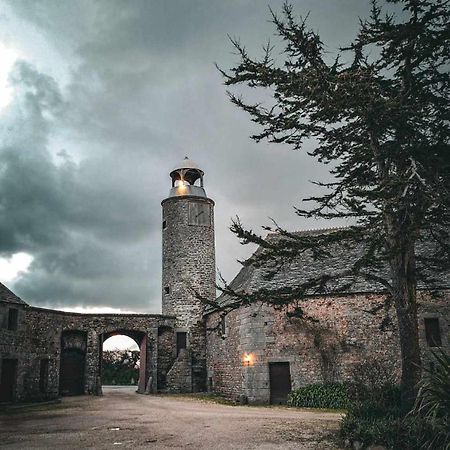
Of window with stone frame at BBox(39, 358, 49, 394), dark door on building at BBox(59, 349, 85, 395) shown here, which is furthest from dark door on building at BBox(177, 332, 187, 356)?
window with stone frame at BBox(39, 358, 49, 394)

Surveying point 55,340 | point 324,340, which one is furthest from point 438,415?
point 55,340

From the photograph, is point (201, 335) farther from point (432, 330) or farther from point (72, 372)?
point (432, 330)

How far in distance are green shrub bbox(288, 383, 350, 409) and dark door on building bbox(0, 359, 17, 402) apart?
11984 millimetres

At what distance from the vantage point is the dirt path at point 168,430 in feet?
27.5

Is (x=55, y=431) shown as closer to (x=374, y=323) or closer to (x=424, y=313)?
(x=374, y=323)

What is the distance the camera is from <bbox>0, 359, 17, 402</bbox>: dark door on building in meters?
18.5

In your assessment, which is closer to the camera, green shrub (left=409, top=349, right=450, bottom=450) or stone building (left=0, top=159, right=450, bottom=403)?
green shrub (left=409, top=349, right=450, bottom=450)

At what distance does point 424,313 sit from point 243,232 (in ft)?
36.3

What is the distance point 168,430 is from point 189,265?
1750cm

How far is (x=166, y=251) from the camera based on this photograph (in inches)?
1117

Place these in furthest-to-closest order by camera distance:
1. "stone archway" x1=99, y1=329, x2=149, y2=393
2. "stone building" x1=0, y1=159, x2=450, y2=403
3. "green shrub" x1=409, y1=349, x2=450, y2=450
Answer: "stone archway" x1=99, y1=329, x2=149, y2=393 < "stone building" x1=0, y1=159, x2=450, y2=403 < "green shrub" x1=409, y1=349, x2=450, y2=450

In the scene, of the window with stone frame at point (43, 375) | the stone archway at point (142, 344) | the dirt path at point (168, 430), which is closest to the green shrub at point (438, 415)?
the dirt path at point (168, 430)

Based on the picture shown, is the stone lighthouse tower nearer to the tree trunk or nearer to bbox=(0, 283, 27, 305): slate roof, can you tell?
bbox=(0, 283, 27, 305): slate roof

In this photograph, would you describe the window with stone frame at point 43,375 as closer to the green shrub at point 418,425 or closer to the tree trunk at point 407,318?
the green shrub at point 418,425
